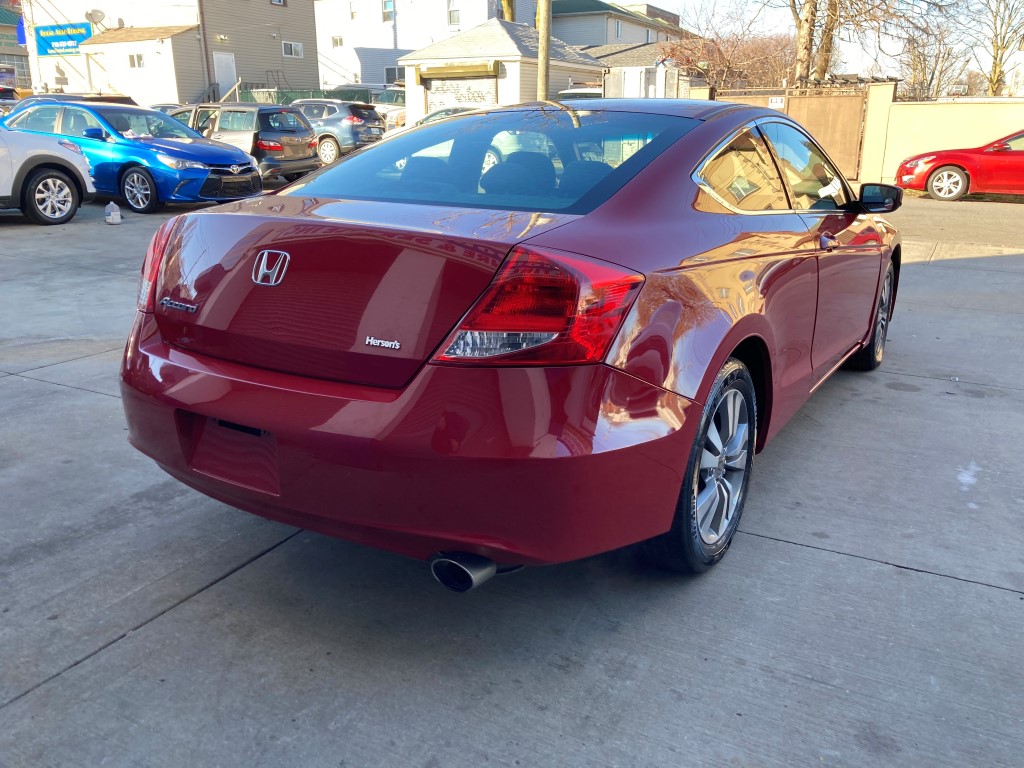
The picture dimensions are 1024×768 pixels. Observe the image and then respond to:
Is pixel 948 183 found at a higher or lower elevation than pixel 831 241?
lower

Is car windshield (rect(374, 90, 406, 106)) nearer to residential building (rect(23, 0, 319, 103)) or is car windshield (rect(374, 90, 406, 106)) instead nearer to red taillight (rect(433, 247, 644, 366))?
residential building (rect(23, 0, 319, 103))

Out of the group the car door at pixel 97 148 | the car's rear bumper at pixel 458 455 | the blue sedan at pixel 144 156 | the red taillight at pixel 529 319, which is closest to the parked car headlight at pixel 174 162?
the blue sedan at pixel 144 156

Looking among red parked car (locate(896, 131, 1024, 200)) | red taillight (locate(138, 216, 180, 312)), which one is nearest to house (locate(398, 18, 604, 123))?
red parked car (locate(896, 131, 1024, 200))

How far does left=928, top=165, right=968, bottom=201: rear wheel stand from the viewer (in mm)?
15523

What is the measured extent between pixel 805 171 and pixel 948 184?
44.3 ft

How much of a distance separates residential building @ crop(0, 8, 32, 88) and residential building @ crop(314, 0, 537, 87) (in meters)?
19.3

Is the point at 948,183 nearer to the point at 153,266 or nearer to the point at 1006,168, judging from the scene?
the point at 1006,168

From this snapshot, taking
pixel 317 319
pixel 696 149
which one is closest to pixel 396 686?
pixel 317 319

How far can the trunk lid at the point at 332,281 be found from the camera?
7.51 ft

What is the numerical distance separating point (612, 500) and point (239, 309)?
3.87 ft

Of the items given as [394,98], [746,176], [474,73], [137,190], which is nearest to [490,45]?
[474,73]

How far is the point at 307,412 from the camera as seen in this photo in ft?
7.77

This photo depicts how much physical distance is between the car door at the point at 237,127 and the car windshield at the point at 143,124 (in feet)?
6.95

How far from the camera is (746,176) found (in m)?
→ 3.35
